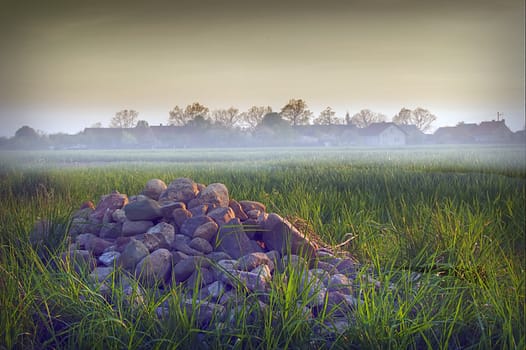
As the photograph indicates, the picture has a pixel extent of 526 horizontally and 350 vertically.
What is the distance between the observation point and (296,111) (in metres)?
2.47

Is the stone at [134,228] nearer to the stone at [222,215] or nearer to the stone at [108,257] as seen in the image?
the stone at [108,257]

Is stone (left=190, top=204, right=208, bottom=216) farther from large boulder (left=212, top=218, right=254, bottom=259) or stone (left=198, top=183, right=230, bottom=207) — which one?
large boulder (left=212, top=218, right=254, bottom=259)

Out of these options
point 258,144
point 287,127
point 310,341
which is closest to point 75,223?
point 258,144

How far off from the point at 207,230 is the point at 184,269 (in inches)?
8.4

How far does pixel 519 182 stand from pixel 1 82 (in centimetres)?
251

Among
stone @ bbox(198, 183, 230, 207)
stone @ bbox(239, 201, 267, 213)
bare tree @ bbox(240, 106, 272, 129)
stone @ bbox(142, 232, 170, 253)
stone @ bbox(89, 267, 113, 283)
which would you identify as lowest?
stone @ bbox(89, 267, 113, 283)

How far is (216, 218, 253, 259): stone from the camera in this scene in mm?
1938

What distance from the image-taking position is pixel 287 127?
244cm

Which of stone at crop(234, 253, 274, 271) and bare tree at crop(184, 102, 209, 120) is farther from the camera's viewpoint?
bare tree at crop(184, 102, 209, 120)

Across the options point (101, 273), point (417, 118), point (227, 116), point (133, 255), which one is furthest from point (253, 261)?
point (417, 118)

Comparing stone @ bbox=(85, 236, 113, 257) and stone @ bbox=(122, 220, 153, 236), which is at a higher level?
stone @ bbox=(122, 220, 153, 236)

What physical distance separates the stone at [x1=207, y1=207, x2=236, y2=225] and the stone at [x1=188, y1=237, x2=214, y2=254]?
12 centimetres

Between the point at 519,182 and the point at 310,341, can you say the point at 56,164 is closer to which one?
the point at 310,341

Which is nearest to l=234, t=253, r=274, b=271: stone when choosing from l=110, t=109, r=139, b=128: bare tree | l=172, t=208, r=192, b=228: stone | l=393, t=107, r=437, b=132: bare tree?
l=172, t=208, r=192, b=228: stone
